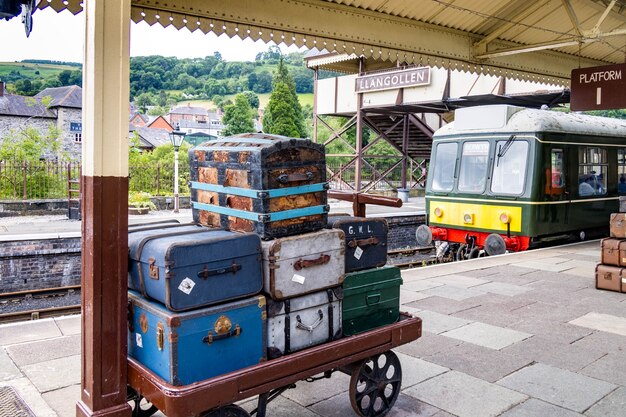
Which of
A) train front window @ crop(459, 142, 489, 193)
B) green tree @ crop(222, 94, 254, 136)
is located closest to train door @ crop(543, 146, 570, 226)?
train front window @ crop(459, 142, 489, 193)

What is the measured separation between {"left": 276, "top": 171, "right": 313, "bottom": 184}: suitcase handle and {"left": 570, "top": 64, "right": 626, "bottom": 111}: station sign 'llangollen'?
702 cm

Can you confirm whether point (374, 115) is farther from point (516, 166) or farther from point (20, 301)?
point (20, 301)

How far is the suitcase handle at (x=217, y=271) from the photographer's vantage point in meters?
3.00

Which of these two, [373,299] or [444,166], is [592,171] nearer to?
[444,166]

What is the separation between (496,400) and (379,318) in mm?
1103

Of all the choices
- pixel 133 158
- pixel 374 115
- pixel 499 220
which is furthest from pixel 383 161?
pixel 499 220

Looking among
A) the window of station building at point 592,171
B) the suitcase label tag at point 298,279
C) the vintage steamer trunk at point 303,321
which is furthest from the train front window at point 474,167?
the suitcase label tag at point 298,279

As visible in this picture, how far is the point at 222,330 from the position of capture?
308cm

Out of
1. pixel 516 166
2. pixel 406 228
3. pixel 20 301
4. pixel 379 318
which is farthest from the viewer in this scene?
pixel 406 228

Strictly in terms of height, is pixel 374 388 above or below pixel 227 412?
below

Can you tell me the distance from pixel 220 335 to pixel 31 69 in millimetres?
132648

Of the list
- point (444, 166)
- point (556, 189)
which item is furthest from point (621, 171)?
point (444, 166)

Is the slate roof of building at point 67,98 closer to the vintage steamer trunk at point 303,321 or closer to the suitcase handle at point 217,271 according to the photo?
the vintage steamer trunk at point 303,321

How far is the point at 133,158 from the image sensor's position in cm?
2447
